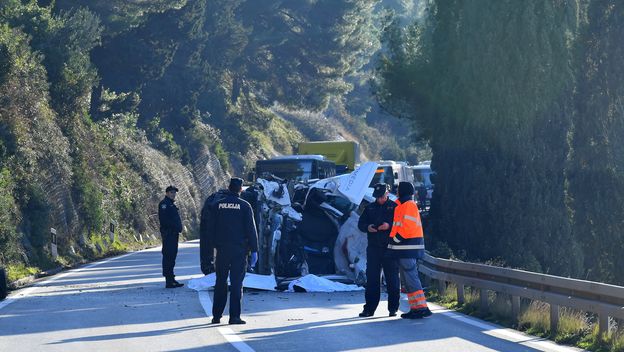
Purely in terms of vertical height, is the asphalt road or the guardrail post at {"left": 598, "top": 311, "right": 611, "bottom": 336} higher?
the guardrail post at {"left": 598, "top": 311, "right": 611, "bottom": 336}

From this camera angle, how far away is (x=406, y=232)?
48.4ft

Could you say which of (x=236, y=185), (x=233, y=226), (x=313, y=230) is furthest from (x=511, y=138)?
(x=233, y=226)

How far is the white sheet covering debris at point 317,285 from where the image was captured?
18.7 meters

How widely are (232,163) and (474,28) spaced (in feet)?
122

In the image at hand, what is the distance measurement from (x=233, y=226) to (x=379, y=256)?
2254 millimetres

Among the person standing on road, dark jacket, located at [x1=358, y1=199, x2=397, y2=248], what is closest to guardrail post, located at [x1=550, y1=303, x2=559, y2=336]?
the person standing on road

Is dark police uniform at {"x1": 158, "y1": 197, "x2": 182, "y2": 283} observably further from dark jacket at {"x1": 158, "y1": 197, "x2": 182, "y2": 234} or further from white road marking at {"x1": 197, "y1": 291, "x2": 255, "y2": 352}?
white road marking at {"x1": 197, "y1": 291, "x2": 255, "y2": 352}

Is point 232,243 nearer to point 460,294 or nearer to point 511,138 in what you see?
point 460,294

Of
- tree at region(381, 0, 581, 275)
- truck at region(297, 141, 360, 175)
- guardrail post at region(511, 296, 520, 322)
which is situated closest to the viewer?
guardrail post at region(511, 296, 520, 322)

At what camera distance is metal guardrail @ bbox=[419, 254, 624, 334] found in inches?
476

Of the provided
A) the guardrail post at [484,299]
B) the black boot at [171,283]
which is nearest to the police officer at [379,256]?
the guardrail post at [484,299]

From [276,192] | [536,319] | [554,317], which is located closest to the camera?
[554,317]

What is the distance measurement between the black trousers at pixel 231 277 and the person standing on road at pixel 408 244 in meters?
2.13

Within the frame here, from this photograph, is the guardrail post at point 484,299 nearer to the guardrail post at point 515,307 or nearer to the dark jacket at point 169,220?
the guardrail post at point 515,307
